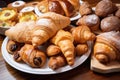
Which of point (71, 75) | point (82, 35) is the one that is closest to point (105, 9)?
point (82, 35)

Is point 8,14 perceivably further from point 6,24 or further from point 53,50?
point 53,50

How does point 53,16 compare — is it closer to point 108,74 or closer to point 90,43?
point 90,43

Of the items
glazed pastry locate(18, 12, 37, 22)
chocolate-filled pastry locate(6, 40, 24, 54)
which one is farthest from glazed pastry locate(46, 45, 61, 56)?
glazed pastry locate(18, 12, 37, 22)

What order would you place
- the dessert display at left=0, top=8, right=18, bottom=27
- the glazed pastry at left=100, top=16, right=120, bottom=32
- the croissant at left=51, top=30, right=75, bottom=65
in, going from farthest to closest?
the dessert display at left=0, top=8, right=18, bottom=27
the glazed pastry at left=100, top=16, right=120, bottom=32
the croissant at left=51, top=30, right=75, bottom=65

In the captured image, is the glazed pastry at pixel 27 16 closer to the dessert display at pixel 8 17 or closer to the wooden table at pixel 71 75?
the dessert display at pixel 8 17

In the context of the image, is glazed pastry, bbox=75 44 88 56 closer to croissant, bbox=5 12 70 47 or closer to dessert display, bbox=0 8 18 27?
croissant, bbox=5 12 70 47

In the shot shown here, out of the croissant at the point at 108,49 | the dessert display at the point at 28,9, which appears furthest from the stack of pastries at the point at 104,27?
the dessert display at the point at 28,9
